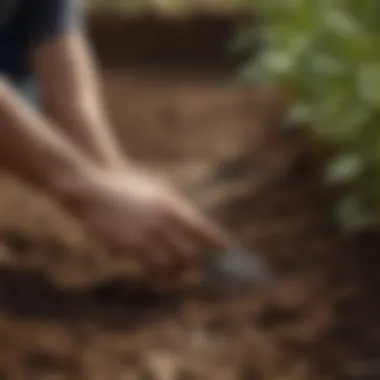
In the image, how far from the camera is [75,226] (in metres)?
0.91

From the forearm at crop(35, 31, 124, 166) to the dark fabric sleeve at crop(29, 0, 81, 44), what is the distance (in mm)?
10

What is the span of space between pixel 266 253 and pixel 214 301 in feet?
0.35

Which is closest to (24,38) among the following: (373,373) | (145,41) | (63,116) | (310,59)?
(63,116)

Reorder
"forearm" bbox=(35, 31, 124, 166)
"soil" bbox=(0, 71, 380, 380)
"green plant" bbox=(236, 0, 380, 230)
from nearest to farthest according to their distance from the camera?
"soil" bbox=(0, 71, 380, 380) < "green plant" bbox=(236, 0, 380, 230) < "forearm" bbox=(35, 31, 124, 166)

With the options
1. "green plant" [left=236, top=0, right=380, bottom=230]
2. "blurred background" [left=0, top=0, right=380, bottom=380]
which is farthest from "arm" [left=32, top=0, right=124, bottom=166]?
"green plant" [left=236, top=0, right=380, bottom=230]

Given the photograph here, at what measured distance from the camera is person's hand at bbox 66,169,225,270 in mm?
711

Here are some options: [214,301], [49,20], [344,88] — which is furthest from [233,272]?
[49,20]

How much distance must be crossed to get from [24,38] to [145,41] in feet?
2.73

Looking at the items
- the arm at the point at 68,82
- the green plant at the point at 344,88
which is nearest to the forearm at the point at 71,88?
the arm at the point at 68,82

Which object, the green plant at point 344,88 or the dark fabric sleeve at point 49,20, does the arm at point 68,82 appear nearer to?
the dark fabric sleeve at point 49,20

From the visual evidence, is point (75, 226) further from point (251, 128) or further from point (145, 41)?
point (145, 41)

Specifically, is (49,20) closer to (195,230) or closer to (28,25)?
(28,25)

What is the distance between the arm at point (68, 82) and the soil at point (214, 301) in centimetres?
11

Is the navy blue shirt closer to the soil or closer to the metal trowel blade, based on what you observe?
the soil
